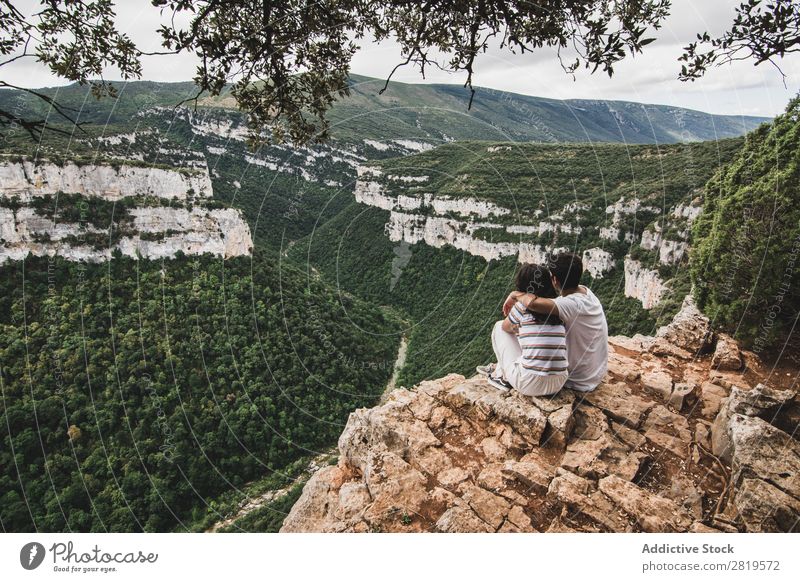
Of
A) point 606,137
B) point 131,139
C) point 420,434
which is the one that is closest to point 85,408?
point 420,434

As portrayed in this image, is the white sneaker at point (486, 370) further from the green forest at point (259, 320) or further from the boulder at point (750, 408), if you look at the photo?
the green forest at point (259, 320)

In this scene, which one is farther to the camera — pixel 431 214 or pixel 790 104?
pixel 431 214

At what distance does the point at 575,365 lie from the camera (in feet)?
17.3

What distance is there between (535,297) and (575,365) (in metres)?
1.34

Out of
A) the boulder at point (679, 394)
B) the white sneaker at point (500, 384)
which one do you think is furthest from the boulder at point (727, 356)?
the white sneaker at point (500, 384)

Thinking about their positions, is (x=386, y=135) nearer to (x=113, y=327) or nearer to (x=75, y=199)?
(x=75, y=199)

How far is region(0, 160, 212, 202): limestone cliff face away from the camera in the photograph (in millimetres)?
29609

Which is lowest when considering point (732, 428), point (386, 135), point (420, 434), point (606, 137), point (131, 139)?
point (420, 434)

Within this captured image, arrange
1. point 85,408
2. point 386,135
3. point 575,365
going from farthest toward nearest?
1. point 386,135
2. point 85,408
3. point 575,365

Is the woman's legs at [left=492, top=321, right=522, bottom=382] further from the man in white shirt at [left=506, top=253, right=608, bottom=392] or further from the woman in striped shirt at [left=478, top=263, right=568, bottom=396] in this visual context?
the man in white shirt at [left=506, top=253, right=608, bottom=392]

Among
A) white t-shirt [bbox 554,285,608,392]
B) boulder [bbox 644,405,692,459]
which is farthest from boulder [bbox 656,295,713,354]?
white t-shirt [bbox 554,285,608,392]

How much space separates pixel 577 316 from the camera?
4.83 metres

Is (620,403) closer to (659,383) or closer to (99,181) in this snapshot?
(659,383)
